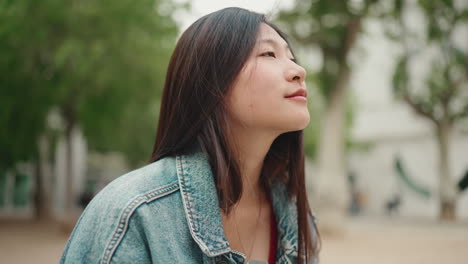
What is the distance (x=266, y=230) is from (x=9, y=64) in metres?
9.74

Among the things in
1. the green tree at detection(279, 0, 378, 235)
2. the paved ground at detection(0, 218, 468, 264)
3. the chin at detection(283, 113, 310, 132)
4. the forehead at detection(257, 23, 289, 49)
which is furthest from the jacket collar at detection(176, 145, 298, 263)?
the green tree at detection(279, 0, 378, 235)

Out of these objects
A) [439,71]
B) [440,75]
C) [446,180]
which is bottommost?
[446,180]

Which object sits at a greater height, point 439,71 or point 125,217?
point 439,71

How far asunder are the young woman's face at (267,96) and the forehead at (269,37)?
0.06 ft

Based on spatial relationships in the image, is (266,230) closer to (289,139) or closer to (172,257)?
(289,139)

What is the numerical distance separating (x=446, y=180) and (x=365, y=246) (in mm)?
8796

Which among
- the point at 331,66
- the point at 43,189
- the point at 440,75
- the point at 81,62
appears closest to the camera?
the point at 81,62

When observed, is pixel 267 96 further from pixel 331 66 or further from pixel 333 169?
pixel 331 66

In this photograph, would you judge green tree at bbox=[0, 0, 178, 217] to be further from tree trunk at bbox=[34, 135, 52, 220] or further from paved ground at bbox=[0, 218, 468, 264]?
tree trunk at bbox=[34, 135, 52, 220]

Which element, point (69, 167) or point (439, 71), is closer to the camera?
point (69, 167)

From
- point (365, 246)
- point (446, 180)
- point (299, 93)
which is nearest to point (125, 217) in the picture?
point (299, 93)

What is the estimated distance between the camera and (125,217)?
1252mm

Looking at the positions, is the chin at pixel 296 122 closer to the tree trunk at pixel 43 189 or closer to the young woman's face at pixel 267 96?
the young woman's face at pixel 267 96

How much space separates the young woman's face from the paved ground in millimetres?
7909
